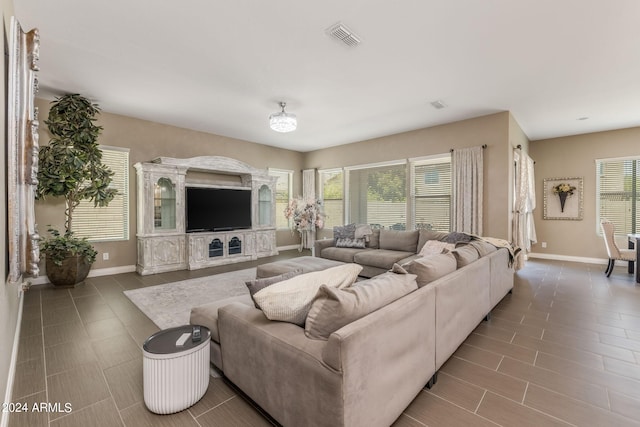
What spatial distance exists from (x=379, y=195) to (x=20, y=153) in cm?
604

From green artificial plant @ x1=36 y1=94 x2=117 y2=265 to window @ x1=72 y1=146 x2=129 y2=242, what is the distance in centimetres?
34

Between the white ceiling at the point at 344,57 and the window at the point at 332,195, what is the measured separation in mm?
2641

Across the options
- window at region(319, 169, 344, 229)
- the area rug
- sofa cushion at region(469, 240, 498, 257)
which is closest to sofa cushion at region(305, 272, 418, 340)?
sofa cushion at region(469, 240, 498, 257)

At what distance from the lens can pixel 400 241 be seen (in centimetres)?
501

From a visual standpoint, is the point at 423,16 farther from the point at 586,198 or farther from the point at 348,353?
the point at 586,198

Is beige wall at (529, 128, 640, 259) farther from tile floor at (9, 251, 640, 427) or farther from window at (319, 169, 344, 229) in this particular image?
window at (319, 169, 344, 229)

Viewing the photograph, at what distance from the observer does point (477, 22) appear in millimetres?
2537

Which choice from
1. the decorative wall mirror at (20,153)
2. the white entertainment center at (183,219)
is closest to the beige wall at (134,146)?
the white entertainment center at (183,219)

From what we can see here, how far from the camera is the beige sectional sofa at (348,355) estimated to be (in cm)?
126

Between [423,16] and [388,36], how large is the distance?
37cm

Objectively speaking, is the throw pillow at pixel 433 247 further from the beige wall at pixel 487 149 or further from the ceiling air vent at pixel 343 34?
the ceiling air vent at pixel 343 34

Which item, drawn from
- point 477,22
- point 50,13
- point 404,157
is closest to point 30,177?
point 50,13

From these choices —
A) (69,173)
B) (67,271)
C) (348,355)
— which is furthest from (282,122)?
(67,271)

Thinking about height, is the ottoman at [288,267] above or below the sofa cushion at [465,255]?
below
